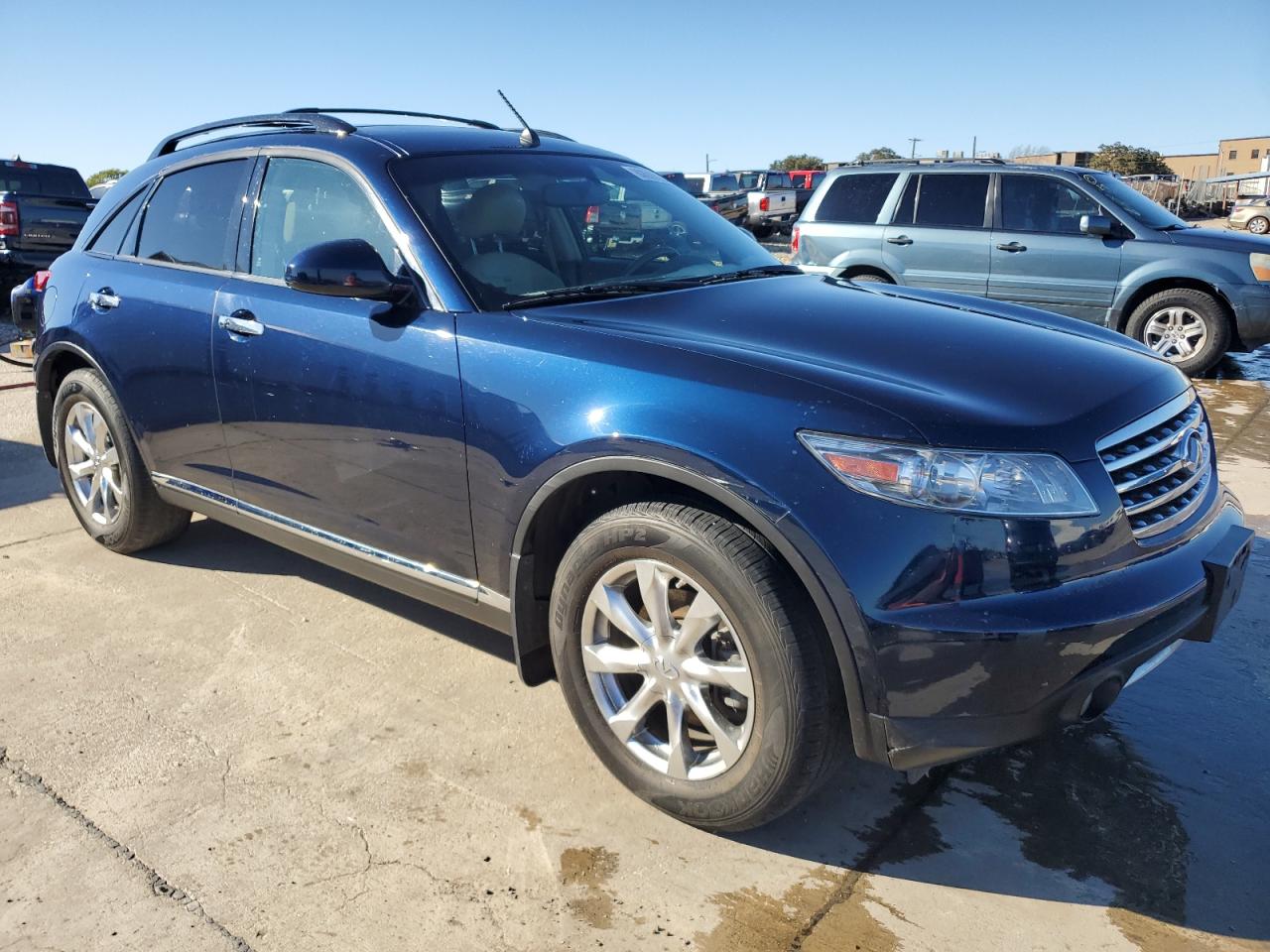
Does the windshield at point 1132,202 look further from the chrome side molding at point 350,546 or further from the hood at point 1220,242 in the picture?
the chrome side molding at point 350,546

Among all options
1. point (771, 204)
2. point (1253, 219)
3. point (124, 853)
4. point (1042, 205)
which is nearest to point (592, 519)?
point (124, 853)

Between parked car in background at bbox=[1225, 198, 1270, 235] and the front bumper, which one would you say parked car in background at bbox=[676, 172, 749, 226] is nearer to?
parked car in background at bbox=[1225, 198, 1270, 235]

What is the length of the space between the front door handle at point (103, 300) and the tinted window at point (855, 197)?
722 centimetres

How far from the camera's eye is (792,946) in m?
2.27

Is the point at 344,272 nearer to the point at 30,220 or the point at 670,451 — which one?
the point at 670,451

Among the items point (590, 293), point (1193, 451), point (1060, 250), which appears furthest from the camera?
point (1060, 250)

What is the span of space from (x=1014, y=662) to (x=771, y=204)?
2548 centimetres

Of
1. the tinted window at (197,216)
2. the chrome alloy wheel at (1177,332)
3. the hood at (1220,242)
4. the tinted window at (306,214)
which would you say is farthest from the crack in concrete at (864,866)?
the hood at (1220,242)

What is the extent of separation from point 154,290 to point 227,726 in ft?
5.83

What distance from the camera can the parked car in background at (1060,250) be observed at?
8.56 metres

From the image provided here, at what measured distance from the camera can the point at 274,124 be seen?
3.89 meters

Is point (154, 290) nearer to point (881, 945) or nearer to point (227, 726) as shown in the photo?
point (227, 726)

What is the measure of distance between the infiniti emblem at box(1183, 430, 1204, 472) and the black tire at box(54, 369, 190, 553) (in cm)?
379

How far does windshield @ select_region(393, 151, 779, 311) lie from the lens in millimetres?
3156
